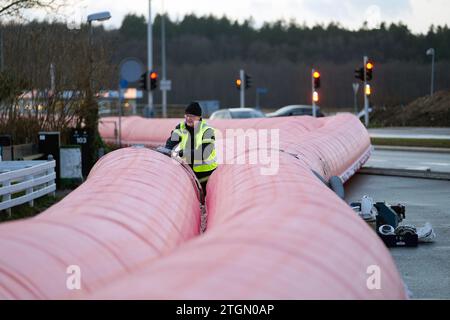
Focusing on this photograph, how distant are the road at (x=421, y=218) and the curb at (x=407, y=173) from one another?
39 cm

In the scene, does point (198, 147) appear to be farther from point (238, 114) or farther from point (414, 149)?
point (238, 114)

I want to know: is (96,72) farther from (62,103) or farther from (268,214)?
(268,214)

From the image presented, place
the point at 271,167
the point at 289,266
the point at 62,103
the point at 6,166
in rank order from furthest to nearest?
the point at 62,103, the point at 6,166, the point at 271,167, the point at 289,266

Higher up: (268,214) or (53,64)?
(53,64)

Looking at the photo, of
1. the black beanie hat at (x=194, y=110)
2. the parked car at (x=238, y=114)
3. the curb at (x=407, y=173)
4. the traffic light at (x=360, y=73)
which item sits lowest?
the curb at (x=407, y=173)

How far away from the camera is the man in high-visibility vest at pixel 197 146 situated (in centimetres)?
1303

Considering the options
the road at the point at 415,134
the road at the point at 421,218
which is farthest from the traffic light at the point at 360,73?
the road at the point at 421,218

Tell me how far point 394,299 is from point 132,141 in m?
30.6

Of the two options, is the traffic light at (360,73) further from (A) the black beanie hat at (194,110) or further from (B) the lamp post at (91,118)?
(A) the black beanie hat at (194,110)

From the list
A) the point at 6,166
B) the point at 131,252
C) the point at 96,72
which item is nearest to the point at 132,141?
the point at 96,72

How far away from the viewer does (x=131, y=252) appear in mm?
6457

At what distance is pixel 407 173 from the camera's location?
2267 centimetres

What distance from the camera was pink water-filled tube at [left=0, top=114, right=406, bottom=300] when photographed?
4625mm
